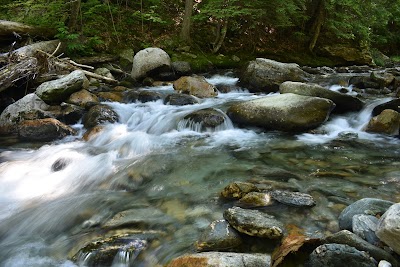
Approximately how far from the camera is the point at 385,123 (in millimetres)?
6512

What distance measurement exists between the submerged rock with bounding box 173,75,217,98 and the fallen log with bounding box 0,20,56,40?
5346 mm

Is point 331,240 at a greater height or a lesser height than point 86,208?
greater

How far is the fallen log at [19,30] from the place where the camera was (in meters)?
10.4

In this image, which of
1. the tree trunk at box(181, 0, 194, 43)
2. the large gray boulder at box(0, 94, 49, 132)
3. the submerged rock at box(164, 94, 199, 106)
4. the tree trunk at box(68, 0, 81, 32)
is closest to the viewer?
the large gray boulder at box(0, 94, 49, 132)

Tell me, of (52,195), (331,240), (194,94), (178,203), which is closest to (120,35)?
(194,94)

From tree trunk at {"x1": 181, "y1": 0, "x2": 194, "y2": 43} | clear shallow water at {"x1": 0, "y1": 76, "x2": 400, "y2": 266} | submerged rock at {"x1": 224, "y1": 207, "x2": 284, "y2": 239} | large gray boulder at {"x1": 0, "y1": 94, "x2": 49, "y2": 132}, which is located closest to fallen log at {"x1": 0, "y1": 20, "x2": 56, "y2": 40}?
large gray boulder at {"x1": 0, "y1": 94, "x2": 49, "y2": 132}

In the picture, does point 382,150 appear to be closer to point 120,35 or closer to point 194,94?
point 194,94

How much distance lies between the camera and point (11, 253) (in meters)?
3.38

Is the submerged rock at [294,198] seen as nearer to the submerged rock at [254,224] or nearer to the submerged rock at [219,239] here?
the submerged rock at [254,224]

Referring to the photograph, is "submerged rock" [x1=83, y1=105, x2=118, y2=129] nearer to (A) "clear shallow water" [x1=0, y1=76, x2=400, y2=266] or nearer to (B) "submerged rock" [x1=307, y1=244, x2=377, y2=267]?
(A) "clear shallow water" [x1=0, y1=76, x2=400, y2=266]

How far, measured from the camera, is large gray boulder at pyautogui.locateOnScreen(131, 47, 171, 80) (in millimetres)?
10914

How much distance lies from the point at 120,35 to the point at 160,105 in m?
6.26

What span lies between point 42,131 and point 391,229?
6.58m

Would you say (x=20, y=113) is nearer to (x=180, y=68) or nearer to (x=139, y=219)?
(x=139, y=219)
